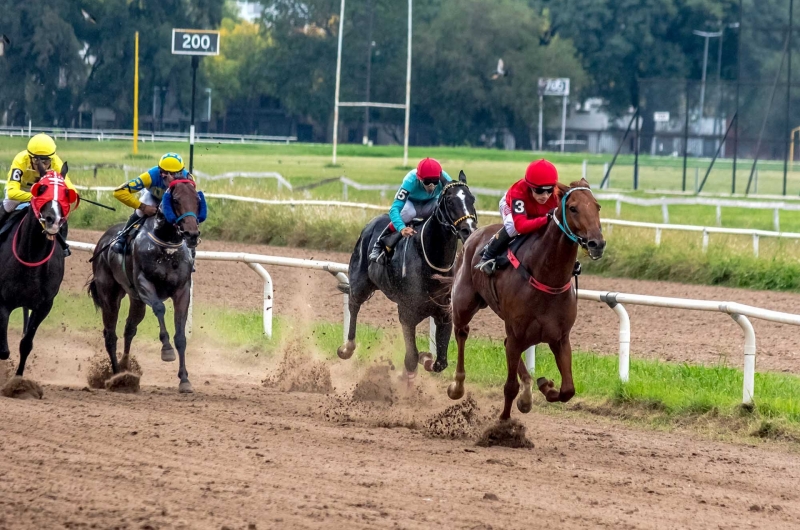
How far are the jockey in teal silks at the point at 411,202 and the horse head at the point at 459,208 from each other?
0.96 feet

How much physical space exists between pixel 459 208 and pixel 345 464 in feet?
9.20

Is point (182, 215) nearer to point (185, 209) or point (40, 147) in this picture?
point (185, 209)

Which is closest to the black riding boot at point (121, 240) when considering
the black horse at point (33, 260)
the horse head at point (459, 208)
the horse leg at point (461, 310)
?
the black horse at point (33, 260)

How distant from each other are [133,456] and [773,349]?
6.25 m

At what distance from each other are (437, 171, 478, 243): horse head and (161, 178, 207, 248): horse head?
1.82m

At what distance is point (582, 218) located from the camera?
20.7ft

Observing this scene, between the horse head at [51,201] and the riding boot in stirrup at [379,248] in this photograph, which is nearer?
the horse head at [51,201]

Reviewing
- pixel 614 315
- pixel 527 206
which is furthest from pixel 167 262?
pixel 614 315

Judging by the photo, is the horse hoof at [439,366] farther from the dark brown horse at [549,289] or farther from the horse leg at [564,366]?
the horse leg at [564,366]

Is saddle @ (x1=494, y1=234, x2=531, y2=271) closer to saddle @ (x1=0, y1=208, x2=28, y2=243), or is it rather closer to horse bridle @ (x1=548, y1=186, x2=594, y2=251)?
horse bridle @ (x1=548, y1=186, x2=594, y2=251)

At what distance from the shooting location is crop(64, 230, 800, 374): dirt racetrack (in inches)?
399

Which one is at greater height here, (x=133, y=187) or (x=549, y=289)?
(x=133, y=187)

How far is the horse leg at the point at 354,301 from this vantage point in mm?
9453

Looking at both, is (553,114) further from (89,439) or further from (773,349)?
(89,439)
